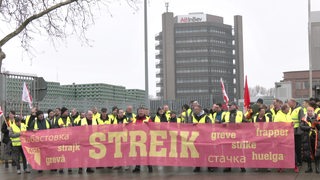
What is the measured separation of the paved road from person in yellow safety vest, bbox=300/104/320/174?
42cm

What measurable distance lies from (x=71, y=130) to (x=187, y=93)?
136273 millimetres

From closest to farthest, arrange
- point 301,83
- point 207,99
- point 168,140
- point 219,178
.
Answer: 1. point 219,178
2. point 168,140
3. point 207,99
4. point 301,83

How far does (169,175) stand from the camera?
1338 centimetres

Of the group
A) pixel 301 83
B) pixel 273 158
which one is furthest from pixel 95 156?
pixel 301 83

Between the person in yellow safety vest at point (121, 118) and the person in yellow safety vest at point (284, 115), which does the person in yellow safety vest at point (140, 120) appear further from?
the person in yellow safety vest at point (284, 115)

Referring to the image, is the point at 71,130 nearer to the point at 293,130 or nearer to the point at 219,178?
the point at 219,178

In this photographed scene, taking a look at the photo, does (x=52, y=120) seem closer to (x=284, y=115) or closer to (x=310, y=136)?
(x=284, y=115)

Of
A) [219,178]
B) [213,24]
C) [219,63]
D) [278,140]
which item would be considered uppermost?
[213,24]

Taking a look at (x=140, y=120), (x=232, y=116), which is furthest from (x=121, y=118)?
(x=232, y=116)

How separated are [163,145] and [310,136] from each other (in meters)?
3.86

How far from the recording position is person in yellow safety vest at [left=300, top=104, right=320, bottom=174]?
13067 mm

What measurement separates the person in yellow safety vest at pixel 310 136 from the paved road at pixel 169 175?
424mm

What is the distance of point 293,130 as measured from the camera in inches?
524

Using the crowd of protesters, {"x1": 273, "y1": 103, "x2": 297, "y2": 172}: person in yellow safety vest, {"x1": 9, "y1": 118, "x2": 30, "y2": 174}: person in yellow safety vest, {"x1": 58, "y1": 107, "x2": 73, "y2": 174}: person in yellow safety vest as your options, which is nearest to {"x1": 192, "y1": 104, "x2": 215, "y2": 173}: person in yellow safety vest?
the crowd of protesters
